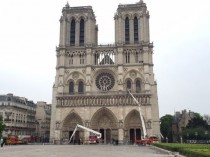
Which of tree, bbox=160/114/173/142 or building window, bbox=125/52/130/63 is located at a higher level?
building window, bbox=125/52/130/63

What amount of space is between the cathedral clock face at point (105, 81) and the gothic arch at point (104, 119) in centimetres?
518

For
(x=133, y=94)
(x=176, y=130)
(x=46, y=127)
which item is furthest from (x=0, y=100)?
(x=176, y=130)

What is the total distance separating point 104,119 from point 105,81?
8.16 m

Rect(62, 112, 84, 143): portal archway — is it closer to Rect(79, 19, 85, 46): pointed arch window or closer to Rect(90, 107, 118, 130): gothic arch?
Rect(90, 107, 118, 130): gothic arch

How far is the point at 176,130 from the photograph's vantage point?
81500 millimetres

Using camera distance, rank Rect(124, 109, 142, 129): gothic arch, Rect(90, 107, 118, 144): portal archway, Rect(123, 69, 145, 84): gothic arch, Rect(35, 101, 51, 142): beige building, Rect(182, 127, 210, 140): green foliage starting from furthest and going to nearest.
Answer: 1. Rect(35, 101, 51, 142): beige building
2. Rect(123, 69, 145, 84): gothic arch
3. Rect(90, 107, 118, 144): portal archway
4. Rect(182, 127, 210, 140): green foliage
5. Rect(124, 109, 142, 129): gothic arch

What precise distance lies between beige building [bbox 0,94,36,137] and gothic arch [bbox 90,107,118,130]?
2012 centimetres

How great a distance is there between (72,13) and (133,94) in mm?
23944

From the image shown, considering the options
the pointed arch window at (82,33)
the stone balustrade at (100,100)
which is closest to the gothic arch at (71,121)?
the stone balustrade at (100,100)

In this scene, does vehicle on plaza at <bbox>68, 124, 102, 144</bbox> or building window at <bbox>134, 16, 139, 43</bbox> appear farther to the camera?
building window at <bbox>134, 16, 139, 43</bbox>

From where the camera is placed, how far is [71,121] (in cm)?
6384

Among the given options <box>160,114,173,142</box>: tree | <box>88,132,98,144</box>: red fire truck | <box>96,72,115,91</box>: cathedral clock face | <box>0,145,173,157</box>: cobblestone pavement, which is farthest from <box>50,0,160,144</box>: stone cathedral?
<box>0,145,173,157</box>: cobblestone pavement

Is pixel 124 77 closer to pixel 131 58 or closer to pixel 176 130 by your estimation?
pixel 131 58

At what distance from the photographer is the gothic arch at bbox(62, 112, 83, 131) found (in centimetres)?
6278
